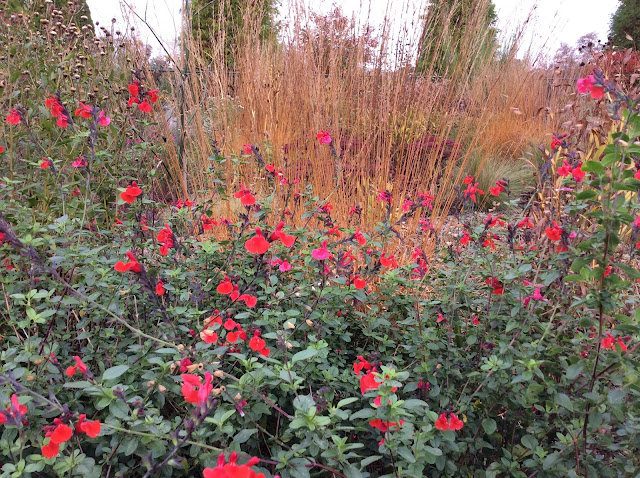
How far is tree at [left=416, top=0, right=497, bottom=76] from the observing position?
112 inches

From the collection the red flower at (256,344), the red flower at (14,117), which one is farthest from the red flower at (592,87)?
the red flower at (14,117)

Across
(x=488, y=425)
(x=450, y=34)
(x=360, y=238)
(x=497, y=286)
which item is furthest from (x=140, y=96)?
(x=450, y=34)

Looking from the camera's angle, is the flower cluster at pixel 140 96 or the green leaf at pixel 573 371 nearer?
the green leaf at pixel 573 371

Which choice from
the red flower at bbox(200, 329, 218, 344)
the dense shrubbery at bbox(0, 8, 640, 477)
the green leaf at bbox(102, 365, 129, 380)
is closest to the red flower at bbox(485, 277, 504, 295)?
the dense shrubbery at bbox(0, 8, 640, 477)

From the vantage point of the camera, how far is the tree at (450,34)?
286cm

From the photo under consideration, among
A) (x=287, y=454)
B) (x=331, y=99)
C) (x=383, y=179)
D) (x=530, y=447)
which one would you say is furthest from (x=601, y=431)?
(x=331, y=99)

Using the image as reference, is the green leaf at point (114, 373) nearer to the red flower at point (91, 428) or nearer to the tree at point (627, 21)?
the red flower at point (91, 428)

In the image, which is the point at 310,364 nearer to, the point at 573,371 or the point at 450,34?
the point at 573,371

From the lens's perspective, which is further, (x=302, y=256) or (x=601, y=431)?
(x=302, y=256)

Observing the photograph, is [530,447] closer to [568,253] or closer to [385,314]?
[568,253]

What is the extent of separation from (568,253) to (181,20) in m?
3.10

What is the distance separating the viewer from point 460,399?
1111mm

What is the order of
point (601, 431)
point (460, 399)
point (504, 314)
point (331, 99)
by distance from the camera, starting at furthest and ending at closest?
point (331, 99) < point (504, 314) < point (460, 399) < point (601, 431)

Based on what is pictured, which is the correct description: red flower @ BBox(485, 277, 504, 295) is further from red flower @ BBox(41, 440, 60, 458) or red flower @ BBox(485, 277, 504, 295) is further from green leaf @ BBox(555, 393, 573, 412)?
red flower @ BBox(41, 440, 60, 458)
